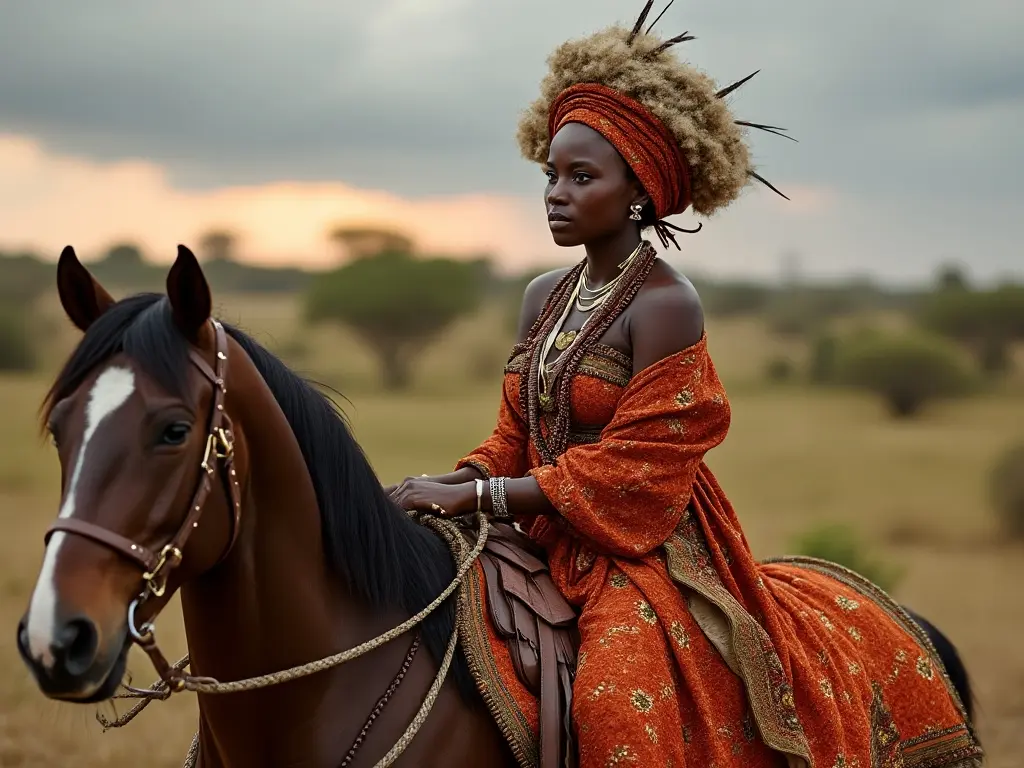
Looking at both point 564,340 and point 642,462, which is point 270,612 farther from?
point 564,340

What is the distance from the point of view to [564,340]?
3.85 metres

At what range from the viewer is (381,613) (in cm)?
323

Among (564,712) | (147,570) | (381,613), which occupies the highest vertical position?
(147,570)

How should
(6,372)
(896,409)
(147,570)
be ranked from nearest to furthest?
1. (147,570)
2. (6,372)
3. (896,409)

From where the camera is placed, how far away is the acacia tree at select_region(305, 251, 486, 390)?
37.4 m

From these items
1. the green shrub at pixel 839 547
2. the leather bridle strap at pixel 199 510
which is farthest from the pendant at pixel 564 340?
the green shrub at pixel 839 547

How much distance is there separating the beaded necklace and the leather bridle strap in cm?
132

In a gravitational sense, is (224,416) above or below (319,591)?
above

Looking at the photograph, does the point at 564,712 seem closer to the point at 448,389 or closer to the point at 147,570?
the point at 147,570

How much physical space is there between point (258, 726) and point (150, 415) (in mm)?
1045

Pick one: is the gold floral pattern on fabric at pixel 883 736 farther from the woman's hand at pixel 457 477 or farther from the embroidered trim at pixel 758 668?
the woman's hand at pixel 457 477

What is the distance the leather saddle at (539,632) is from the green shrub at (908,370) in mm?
24493

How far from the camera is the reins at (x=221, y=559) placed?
2451mm

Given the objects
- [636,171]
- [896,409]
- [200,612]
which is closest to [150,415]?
[200,612]
